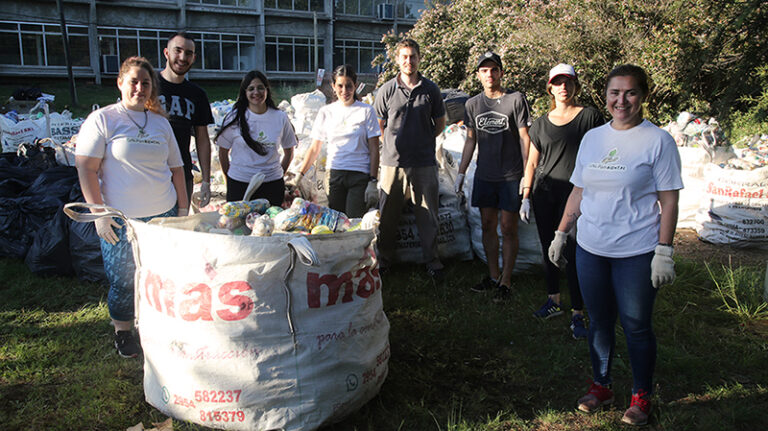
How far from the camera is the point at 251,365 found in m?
2.32

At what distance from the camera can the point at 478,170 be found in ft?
13.7

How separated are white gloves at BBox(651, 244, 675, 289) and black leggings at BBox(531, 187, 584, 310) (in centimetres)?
107

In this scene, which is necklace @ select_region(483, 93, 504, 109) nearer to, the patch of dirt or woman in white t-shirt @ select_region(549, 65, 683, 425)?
woman in white t-shirt @ select_region(549, 65, 683, 425)

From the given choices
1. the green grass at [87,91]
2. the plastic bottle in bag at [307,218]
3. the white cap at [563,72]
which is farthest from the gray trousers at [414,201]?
the green grass at [87,91]

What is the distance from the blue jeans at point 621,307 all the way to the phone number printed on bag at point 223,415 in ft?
5.42

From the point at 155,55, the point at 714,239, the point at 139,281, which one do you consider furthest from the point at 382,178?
the point at 155,55

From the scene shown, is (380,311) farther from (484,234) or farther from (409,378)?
(484,234)

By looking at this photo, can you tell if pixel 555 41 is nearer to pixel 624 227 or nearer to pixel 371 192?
pixel 371 192

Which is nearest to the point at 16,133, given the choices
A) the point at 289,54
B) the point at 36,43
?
the point at 36,43

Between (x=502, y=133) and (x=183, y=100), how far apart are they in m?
2.24

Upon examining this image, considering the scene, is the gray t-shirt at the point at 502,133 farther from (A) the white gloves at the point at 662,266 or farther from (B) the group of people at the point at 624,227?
(A) the white gloves at the point at 662,266

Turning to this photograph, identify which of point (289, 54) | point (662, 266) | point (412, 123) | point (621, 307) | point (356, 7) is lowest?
point (621, 307)

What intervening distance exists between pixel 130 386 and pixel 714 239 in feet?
17.3

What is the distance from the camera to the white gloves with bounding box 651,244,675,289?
7.47 feet
